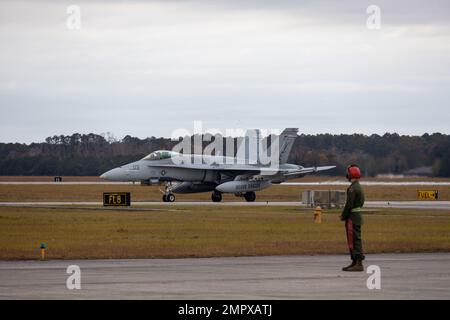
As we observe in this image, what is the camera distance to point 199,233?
33656 millimetres

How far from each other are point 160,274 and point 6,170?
16072cm

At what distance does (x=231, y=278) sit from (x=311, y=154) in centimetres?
6123

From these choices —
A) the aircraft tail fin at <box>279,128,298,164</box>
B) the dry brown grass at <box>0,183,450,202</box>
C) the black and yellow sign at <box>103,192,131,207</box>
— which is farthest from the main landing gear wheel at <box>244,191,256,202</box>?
the black and yellow sign at <box>103,192,131,207</box>

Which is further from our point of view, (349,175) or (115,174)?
(115,174)

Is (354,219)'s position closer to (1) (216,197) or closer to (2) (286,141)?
(1) (216,197)

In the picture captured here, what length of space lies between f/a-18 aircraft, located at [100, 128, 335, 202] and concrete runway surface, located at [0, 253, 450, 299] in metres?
41.4

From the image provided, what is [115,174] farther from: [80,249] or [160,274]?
[160,274]

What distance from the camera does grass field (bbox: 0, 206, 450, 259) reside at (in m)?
27.4

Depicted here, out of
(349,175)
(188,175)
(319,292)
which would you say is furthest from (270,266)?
(188,175)

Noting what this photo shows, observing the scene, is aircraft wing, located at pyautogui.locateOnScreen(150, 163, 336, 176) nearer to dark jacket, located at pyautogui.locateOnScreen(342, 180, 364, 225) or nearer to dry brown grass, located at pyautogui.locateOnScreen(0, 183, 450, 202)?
dry brown grass, located at pyautogui.locateOnScreen(0, 183, 450, 202)

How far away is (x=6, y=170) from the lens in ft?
582
